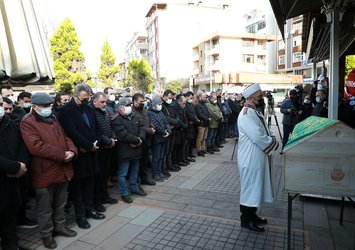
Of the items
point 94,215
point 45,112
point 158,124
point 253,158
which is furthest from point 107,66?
point 253,158

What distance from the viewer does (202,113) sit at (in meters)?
9.00

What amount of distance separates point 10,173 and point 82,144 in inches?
42.1

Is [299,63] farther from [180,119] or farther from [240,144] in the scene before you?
[240,144]

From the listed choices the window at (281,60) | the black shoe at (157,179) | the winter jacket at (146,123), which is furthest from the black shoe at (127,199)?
the window at (281,60)

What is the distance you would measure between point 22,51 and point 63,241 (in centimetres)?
298

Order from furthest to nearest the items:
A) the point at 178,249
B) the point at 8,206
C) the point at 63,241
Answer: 1. the point at 63,241
2. the point at 178,249
3. the point at 8,206

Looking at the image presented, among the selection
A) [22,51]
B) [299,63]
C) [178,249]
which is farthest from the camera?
[299,63]

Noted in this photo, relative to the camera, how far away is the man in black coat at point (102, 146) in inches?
198

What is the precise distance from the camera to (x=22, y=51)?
1.92 metres

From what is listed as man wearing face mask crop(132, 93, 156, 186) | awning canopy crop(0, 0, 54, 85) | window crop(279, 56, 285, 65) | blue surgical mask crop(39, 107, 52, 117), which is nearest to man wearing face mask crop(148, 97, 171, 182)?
man wearing face mask crop(132, 93, 156, 186)

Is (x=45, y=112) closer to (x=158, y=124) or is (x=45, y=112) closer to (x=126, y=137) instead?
(x=126, y=137)

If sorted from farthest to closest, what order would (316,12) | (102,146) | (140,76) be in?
Answer: (140,76) → (316,12) → (102,146)

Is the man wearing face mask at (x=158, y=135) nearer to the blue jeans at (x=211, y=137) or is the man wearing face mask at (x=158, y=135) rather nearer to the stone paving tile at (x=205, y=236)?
the stone paving tile at (x=205, y=236)

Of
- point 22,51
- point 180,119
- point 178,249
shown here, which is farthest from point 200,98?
point 22,51
